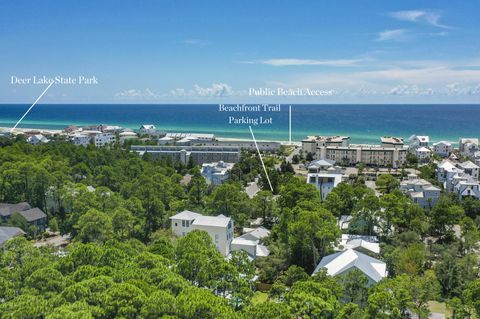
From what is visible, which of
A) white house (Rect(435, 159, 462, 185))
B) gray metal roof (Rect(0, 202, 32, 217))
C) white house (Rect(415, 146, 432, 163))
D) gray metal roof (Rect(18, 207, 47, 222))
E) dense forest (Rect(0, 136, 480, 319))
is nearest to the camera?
dense forest (Rect(0, 136, 480, 319))

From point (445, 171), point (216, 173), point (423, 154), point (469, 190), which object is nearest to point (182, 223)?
point (216, 173)

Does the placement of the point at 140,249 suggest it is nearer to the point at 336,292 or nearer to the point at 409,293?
the point at 336,292

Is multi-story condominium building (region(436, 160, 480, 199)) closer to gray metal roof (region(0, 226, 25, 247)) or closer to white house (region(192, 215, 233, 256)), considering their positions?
white house (region(192, 215, 233, 256))

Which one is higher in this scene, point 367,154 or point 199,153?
point 199,153

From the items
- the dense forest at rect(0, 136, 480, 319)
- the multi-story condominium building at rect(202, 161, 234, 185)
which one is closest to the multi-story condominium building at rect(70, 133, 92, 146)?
the dense forest at rect(0, 136, 480, 319)

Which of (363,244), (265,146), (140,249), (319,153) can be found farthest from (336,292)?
(265,146)

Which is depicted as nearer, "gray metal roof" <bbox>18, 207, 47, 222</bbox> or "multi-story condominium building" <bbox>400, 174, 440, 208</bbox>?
"gray metal roof" <bbox>18, 207, 47, 222</bbox>

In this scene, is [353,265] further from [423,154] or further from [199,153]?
[423,154]

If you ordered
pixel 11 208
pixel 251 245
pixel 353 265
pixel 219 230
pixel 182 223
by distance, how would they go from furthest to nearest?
pixel 11 208 → pixel 182 223 → pixel 219 230 → pixel 251 245 → pixel 353 265
